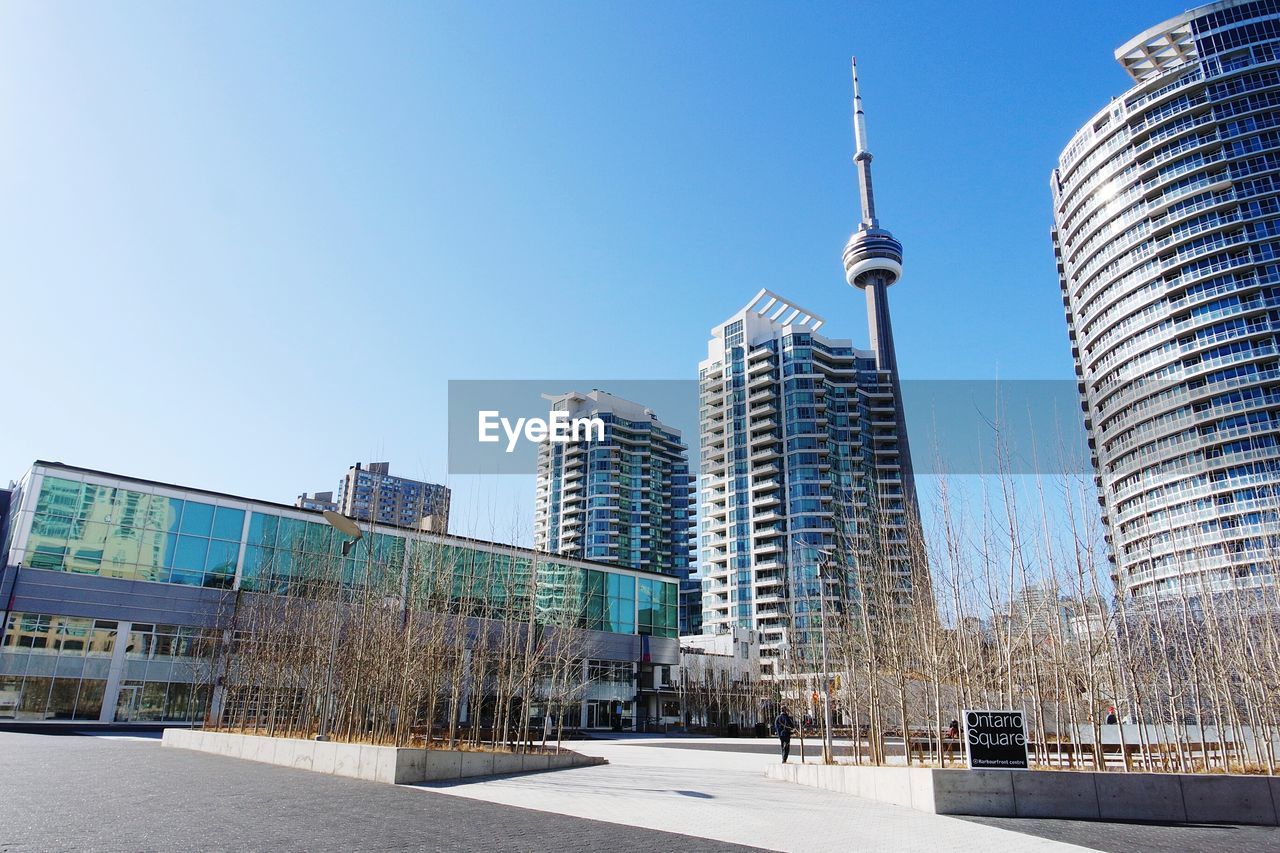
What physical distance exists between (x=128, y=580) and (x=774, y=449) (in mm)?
87589

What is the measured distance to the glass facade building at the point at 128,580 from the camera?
34156 mm

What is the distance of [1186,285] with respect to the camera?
79.7 m

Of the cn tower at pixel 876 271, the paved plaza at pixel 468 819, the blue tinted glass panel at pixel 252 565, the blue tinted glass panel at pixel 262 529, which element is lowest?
the paved plaza at pixel 468 819

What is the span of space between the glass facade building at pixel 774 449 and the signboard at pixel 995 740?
88.4 meters

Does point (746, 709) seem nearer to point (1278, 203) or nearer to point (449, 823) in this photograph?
point (449, 823)

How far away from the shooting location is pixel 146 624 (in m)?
37.0

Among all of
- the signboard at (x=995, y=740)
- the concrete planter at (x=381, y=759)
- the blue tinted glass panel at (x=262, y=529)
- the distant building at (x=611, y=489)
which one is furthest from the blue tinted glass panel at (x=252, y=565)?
the distant building at (x=611, y=489)

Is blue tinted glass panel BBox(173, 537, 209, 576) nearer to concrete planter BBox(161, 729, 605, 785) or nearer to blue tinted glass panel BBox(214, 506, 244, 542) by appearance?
blue tinted glass panel BBox(214, 506, 244, 542)

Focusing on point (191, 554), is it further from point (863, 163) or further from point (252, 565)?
point (863, 163)

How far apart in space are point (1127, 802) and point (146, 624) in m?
39.5

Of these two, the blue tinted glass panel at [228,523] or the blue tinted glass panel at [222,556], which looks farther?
the blue tinted glass panel at [228,523]

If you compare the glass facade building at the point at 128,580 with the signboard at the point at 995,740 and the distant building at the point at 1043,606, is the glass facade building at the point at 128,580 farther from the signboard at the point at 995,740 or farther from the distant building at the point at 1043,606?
the signboard at the point at 995,740

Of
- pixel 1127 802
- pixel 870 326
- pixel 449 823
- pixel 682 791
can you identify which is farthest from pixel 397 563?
pixel 870 326

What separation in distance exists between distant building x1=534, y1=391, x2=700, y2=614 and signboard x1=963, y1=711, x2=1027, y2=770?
4520 inches
